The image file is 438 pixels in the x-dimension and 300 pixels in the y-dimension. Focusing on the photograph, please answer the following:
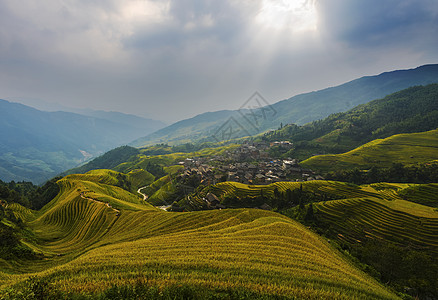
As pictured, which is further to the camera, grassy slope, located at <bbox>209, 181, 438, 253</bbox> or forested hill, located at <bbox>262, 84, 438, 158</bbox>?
forested hill, located at <bbox>262, 84, 438, 158</bbox>

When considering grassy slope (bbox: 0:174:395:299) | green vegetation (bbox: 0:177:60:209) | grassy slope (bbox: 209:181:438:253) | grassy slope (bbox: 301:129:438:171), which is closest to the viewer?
grassy slope (bbox: 0:174:395:299)

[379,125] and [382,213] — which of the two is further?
[379,125]

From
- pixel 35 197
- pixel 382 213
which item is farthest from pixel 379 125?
pixel 35 197

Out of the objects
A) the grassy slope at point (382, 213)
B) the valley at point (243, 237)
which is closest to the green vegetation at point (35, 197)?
the valley at point (243, 237)

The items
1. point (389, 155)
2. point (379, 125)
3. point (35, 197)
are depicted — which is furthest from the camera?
point (379, 125)

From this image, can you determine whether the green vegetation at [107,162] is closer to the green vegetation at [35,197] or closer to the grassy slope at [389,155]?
the green vegetation at [35,197]

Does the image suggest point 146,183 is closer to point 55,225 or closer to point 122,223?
point 55,225

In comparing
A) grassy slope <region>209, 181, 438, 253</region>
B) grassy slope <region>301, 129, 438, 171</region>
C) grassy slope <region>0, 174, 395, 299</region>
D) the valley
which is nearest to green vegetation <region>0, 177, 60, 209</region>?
the valley

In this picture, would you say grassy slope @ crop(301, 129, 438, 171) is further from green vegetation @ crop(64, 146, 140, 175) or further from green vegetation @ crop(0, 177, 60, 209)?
green vegetation @ crop(64, 146, 140, 175)

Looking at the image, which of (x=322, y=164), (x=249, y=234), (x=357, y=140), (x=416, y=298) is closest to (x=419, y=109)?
(x=357, y=140)

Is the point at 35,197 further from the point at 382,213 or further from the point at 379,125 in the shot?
the point at 379,125
